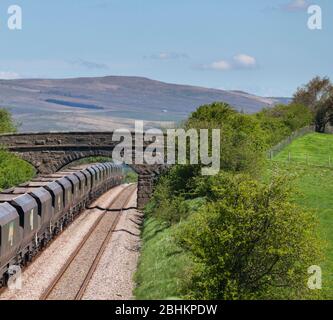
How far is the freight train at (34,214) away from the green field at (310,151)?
1040 inches

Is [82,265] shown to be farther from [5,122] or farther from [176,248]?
[5,122]

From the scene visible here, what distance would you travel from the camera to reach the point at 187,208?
41969mm

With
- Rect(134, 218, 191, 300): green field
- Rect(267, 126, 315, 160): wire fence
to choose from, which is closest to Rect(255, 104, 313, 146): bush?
Rect(267, 126, 315, 160): wire fence

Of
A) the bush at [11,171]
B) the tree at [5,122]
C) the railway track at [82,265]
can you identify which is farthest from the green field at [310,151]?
the tree at [5,122]

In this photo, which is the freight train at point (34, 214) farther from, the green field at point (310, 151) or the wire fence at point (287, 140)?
the green field at point (310, 151)

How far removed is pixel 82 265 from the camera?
3509 cm

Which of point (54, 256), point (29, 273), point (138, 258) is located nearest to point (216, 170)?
point (138, 258)

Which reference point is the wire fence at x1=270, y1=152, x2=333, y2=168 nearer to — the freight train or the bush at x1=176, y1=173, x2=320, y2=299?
the freight train

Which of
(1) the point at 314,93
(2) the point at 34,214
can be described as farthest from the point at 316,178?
(1) the point at 314,93

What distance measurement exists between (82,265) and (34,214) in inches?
163

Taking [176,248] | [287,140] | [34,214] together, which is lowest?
[176,248]

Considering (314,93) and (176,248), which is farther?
(314,93)
